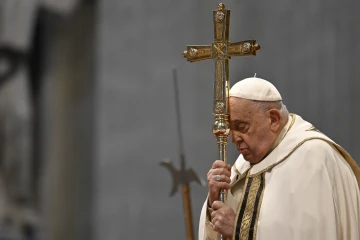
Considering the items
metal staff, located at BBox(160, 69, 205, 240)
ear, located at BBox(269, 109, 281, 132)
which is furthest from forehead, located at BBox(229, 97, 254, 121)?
metal staff, located at BBox(160, 69, 205, 240)

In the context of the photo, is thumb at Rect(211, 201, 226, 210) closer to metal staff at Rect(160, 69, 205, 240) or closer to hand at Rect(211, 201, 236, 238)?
hand at Rect(211, 201, 236, 238)

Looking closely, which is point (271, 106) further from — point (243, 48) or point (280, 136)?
point (243, 48)

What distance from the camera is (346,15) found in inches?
286

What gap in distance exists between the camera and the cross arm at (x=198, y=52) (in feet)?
17.4

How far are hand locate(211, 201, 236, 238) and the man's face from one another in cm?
35

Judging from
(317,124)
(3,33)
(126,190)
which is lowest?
(126,190)

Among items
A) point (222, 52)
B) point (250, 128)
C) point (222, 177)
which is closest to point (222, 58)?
point (222, 52)

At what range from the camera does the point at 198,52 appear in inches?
211

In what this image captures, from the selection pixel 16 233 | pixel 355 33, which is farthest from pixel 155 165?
pixel 16 233

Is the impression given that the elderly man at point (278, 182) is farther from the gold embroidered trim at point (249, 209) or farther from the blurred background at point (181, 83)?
the blurred background at point (181, 83)

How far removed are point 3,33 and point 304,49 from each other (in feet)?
12.0

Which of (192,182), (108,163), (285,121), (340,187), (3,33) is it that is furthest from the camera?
(192,182)

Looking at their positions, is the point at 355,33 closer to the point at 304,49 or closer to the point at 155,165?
the point at 304,49

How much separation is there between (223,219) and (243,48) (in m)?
0.91
